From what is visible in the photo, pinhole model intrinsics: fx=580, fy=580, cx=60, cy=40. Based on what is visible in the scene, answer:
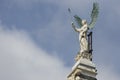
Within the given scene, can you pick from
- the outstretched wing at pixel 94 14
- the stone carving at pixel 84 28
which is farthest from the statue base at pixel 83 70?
the outstretched wing at pixel 94 14

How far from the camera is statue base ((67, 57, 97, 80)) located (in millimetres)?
36344

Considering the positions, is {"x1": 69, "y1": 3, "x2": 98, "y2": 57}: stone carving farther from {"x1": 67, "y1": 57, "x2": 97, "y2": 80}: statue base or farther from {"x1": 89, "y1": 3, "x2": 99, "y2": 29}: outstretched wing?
{"x1": 67, "y1": 57, "x2": 97, "y2": 80}: statue base

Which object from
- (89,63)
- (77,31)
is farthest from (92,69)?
(77,31)

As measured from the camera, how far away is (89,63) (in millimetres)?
36875

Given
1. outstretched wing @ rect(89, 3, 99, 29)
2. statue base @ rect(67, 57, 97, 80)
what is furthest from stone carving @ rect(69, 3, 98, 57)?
statue base @ rect(67, 57, 97, 80)

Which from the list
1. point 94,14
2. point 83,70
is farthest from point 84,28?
point 83,70

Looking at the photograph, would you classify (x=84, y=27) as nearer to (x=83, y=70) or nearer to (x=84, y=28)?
(x=84, y=28)

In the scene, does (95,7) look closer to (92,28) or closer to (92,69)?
(92,28)

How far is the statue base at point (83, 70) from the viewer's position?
36.3m

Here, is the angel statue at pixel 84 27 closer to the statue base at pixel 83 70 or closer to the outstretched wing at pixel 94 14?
the outstretched wing at pixel 94 14

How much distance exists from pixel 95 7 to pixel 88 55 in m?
4.26

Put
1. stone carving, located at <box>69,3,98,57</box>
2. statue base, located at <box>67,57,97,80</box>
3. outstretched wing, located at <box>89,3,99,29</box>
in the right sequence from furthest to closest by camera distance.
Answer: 1. outstretched wing, located at <box>89,3,99,29</box>
2. stone carving, located at <box>69,3,98,57</box>
3. statue base, located at <box>67,57,97,80</box>

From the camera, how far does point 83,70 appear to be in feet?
120

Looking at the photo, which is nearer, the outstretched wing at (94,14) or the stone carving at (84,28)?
the stone carving at (84,28)
